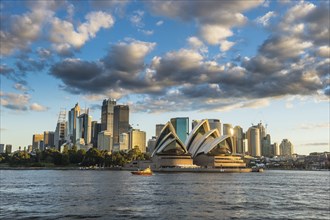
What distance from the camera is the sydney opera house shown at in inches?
6329

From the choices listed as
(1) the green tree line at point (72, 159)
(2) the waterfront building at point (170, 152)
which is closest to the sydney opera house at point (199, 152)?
(2) the waterfront building at point (170, 152)

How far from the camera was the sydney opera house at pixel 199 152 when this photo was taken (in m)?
161

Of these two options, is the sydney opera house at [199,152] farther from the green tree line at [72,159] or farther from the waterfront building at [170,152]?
the green tree line at [72,159]

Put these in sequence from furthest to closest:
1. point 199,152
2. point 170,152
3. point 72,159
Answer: point 72,159 → point 199,152 → point 170,152

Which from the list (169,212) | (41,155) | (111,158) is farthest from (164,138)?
(169,212)

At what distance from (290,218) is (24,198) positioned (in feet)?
96.0

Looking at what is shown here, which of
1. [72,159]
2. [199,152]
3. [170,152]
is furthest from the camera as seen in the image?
[72,159]

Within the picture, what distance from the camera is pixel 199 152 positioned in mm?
164875

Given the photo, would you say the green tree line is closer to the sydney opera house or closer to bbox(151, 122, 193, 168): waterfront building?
the sydney opera house

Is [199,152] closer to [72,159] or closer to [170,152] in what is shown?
[170,152]

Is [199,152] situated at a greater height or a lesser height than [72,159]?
greater

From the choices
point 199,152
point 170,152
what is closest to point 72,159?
point 170,152

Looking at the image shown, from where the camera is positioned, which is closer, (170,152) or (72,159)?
(170,152)

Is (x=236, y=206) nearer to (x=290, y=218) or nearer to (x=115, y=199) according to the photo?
(x=290, y=218)
